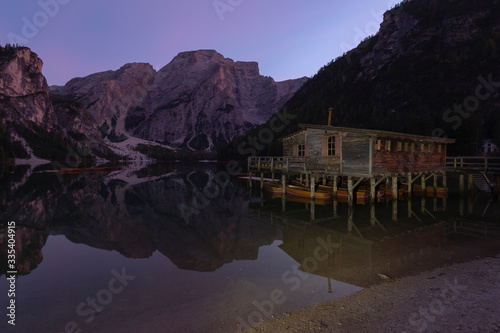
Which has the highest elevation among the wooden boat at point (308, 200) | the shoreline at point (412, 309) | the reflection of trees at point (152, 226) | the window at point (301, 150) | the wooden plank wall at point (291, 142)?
the wooden plank wall at point (291, 142)

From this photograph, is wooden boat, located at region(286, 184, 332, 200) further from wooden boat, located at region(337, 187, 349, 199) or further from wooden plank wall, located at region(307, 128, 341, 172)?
wooden plank wall, located at region(307, 128, 341, 172)

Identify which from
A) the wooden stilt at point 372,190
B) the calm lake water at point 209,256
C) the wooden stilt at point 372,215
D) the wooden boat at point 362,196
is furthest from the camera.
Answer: the wooden boat at point 362,196

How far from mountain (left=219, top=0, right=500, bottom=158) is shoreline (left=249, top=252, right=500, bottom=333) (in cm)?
5485

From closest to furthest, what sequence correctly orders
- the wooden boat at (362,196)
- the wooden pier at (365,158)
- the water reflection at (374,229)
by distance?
1. the water reflection at (374,229)
2. the wooden pier at (365,158)
3. the wooden boat at (362,196)

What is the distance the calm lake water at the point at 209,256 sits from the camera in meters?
8.65

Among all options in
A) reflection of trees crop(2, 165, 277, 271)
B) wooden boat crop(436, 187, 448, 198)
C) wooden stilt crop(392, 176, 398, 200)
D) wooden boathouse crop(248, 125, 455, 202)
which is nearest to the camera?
reflection of trees crop(2, 165, 277, 271)

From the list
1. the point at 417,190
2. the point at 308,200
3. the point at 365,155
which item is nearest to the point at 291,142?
the point at 308,200

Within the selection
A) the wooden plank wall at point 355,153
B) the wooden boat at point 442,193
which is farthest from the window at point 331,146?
the wooden boat at point 442,193

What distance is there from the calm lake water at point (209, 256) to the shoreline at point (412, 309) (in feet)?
2.38

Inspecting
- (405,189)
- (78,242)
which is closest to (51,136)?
(78,242)

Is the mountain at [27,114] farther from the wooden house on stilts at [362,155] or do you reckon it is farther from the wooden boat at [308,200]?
the wooden house on stilts at [362,155]

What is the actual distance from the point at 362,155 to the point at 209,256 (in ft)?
57.1

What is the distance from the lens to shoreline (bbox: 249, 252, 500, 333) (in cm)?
710

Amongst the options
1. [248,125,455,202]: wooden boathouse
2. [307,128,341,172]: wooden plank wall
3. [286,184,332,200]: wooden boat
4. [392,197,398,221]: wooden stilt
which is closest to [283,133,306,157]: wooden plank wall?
[248,125,455,202]: wooden boathouse
